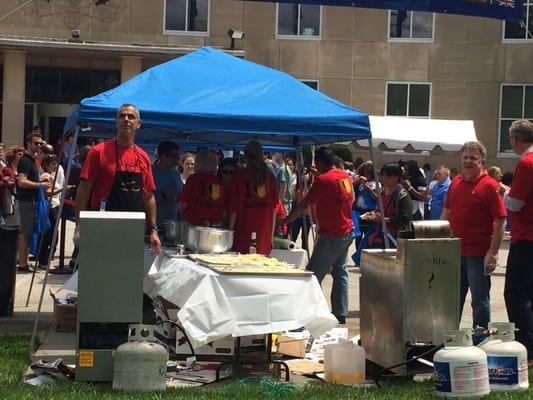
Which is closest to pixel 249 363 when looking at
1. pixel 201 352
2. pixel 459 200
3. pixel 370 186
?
pixel 201 352

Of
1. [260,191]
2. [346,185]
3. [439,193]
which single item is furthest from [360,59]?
[260,191]

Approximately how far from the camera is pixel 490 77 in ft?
102

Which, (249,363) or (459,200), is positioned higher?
(459,200)

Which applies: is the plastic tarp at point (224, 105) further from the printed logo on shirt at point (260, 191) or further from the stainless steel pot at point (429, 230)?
the stainless steel pot at point (429, 230)

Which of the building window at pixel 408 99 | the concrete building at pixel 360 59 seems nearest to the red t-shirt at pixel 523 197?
the concrete building at pixel 360 59

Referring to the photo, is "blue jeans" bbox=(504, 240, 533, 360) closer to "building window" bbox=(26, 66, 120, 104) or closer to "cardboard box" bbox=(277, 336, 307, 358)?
"cardboard box" bbox=(277, 336, 307, 358)

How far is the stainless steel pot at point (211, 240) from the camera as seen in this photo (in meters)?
8.54

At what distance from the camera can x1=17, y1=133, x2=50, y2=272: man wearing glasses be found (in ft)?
43.4

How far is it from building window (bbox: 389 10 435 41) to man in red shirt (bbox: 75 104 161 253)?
24.4 meters

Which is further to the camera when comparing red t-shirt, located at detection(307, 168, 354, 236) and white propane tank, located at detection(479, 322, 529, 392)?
red t-shirt, located at detection(307, 168, 354, 236)

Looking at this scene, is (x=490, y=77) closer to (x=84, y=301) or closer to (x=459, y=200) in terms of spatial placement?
(x=459, y=200)

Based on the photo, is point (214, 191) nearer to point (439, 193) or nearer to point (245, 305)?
point (245, 305)

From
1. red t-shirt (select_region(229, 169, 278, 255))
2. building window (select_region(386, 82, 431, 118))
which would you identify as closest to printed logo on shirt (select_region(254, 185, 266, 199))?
red t-shirt (select_region(229, 169, 278, 255))

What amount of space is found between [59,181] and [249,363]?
23.7 ft
